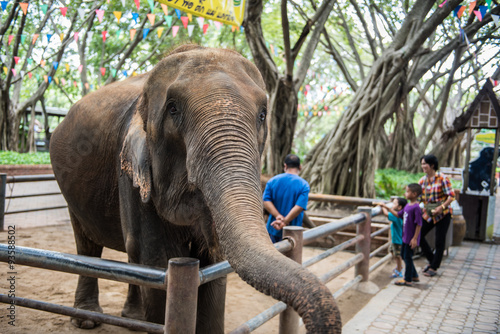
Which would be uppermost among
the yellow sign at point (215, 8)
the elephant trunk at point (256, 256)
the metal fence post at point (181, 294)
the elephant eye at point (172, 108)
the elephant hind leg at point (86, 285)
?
the yellow sign at point (215, 8)

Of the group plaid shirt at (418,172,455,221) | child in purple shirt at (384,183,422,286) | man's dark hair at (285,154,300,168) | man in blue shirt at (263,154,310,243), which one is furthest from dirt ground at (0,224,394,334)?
man's dark hair at (285,154,300,168)

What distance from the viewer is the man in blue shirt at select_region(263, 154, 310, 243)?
5.04 metres

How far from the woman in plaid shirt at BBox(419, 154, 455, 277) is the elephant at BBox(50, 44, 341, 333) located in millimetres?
4505

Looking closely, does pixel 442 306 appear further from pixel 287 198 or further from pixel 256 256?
pixel 256 256

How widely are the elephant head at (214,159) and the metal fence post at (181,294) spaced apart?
20 cm

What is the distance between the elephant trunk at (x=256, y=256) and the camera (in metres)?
1.49

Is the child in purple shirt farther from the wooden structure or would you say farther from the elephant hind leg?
the wooden structure

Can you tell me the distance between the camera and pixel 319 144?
34.6 feet

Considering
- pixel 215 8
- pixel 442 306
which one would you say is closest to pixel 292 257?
pixel 442 306

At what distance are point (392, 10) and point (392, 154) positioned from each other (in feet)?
21.4

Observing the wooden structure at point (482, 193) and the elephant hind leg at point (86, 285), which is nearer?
the elephant hind leg at point (86, 285)

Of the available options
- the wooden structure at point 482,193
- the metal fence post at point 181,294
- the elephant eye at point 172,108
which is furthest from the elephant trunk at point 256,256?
the wooden structure at point 482,193

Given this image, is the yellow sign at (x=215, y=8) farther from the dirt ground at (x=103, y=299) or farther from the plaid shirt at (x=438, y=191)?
the plaid shirt at (x=438, y=191)

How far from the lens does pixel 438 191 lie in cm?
673
